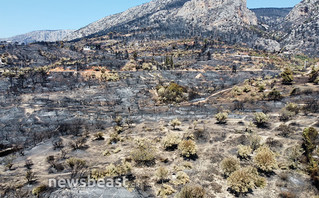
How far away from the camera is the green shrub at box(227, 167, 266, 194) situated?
698 inches

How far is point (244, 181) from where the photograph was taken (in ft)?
59.4

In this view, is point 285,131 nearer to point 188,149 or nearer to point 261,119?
point 261,119

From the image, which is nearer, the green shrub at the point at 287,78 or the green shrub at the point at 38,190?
the green shrub at the point at 38,190

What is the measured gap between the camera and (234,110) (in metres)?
45.4

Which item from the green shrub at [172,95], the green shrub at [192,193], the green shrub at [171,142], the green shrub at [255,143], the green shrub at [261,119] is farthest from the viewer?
the green shrub at [172,95]

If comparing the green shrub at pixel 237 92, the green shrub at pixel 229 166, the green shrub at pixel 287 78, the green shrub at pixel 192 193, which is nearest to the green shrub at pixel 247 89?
the green shrub at pixel 237 92

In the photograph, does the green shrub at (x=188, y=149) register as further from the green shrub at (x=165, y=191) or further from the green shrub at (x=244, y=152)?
the green shrub at (x=165, y=191)

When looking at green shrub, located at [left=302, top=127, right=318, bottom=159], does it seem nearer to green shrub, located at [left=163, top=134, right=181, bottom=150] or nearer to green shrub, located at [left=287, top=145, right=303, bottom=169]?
green shrub, located at [left=287, top=145, right=303, bottom=169]

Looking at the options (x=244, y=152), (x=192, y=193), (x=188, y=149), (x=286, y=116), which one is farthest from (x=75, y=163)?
(x=286, y=116)

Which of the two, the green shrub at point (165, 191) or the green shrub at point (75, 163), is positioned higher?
the green shrub at point (75, 163)

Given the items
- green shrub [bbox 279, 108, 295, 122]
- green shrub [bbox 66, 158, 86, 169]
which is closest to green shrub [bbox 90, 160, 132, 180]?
green shrub [bbox 66, 158, 86, 169]

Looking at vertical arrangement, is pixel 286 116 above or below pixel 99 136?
above

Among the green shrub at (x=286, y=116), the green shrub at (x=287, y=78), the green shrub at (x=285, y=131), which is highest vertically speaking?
the green shrub at (x=287, y=78)

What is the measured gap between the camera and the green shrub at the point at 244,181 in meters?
17.7
